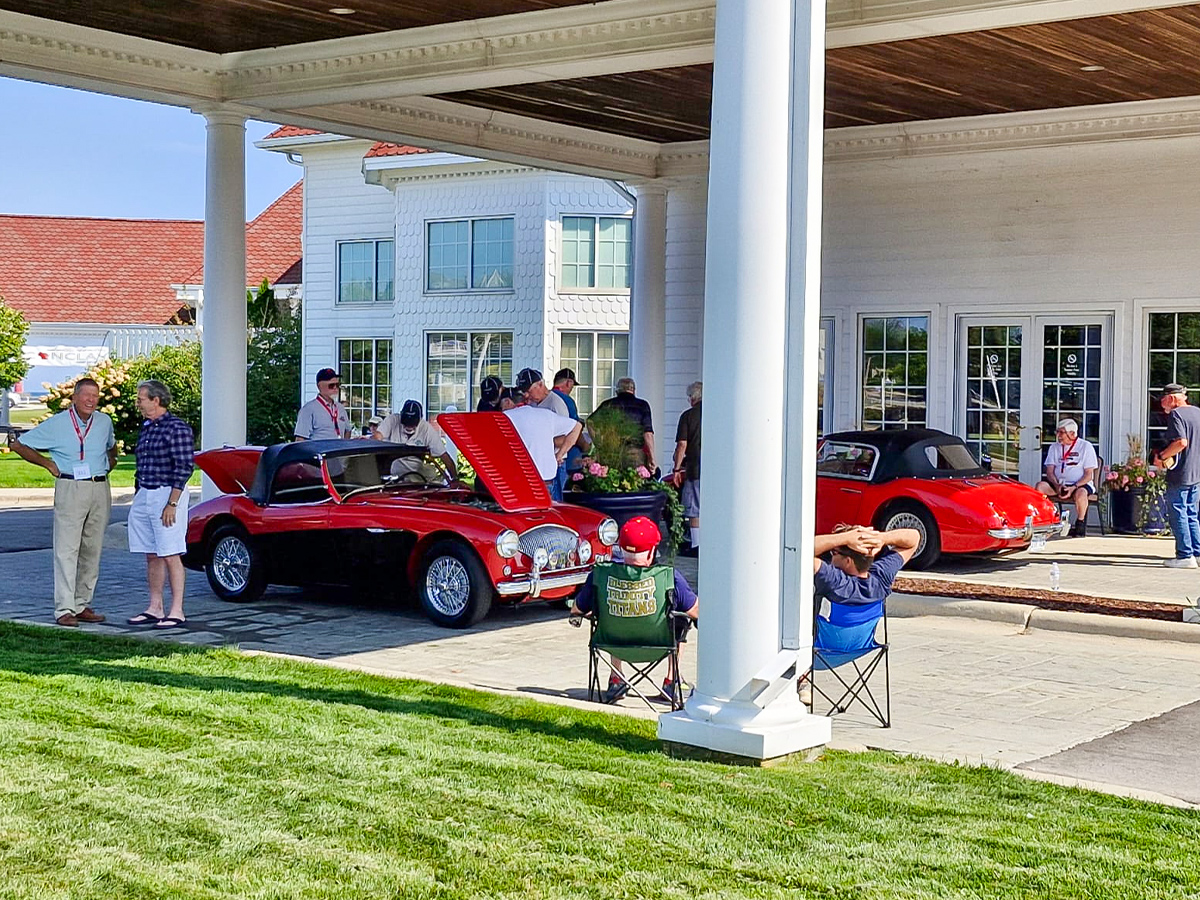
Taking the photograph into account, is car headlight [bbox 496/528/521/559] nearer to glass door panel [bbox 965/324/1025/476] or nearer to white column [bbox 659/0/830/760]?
white column [bbox 659/0/830/760]

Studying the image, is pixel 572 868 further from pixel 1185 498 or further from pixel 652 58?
pixel 1185 498

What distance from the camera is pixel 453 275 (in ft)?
106

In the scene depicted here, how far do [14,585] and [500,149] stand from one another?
8.33 metres

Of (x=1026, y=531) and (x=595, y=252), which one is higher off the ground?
(x=595, y=252)

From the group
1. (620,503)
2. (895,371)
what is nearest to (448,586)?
(620,503)

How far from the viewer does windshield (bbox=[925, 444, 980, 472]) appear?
1575 centimetres

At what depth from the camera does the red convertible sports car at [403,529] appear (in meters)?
11.8

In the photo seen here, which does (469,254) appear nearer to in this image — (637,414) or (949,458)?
(637,414)

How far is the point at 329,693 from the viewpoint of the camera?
8.89m

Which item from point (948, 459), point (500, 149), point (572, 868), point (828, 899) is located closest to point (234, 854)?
point (572, 868)

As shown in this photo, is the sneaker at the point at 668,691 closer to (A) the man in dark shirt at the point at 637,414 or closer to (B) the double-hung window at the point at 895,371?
(A) the man in dark shirt at the point at 637,414

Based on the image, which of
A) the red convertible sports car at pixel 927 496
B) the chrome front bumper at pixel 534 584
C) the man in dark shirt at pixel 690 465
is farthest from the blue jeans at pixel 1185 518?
the chrome front bumper at pixel 534 584

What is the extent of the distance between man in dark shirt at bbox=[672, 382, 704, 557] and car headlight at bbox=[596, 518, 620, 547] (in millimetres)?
3656

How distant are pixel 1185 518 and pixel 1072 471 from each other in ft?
8.59
